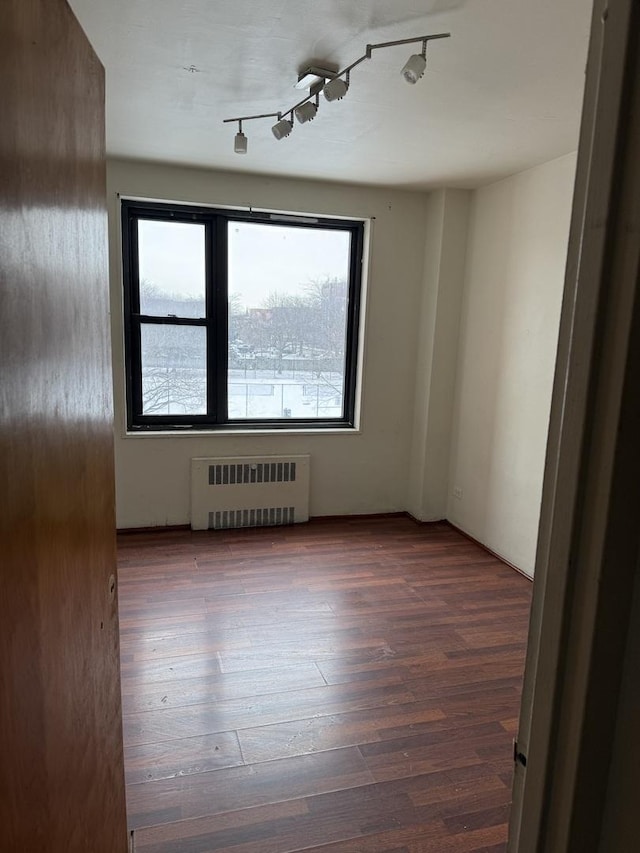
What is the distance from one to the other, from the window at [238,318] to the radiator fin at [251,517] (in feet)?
2.19

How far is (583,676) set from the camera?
57cm

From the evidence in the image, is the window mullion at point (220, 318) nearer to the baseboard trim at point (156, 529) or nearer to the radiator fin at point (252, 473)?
the radiator fin at point (252, 473)

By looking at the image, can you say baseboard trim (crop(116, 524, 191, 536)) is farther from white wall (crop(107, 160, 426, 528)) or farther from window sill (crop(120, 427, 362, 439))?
window sill (crop(120, 427, 362, 439))

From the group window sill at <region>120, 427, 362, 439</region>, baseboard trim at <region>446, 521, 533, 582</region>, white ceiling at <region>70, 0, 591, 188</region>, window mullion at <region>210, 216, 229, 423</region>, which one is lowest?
baseboard trim at <region>446, 521, 533, 582</region>

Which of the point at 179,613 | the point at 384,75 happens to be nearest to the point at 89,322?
the point at 384,75

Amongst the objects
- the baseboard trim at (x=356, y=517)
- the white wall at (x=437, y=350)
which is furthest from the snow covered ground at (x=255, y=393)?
the baseboard trim at (x=356, y=517)

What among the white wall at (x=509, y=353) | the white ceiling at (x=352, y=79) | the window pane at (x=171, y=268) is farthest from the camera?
the window pane at (x=171, y=268)

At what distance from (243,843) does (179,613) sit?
1395 mm

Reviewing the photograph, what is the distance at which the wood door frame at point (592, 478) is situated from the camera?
51 centimetres

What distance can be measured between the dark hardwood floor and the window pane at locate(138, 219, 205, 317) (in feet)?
5.68

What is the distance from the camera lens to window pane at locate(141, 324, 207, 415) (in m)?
3.83

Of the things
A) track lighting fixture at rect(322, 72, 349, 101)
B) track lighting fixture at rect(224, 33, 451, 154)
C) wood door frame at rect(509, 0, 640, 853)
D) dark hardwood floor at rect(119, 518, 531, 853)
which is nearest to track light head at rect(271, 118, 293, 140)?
track lighting fixture at rect(224, 33, 451, 154)

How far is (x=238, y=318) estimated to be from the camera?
397cm

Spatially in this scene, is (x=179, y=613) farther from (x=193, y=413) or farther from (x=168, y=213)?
(x=168, y=213)
